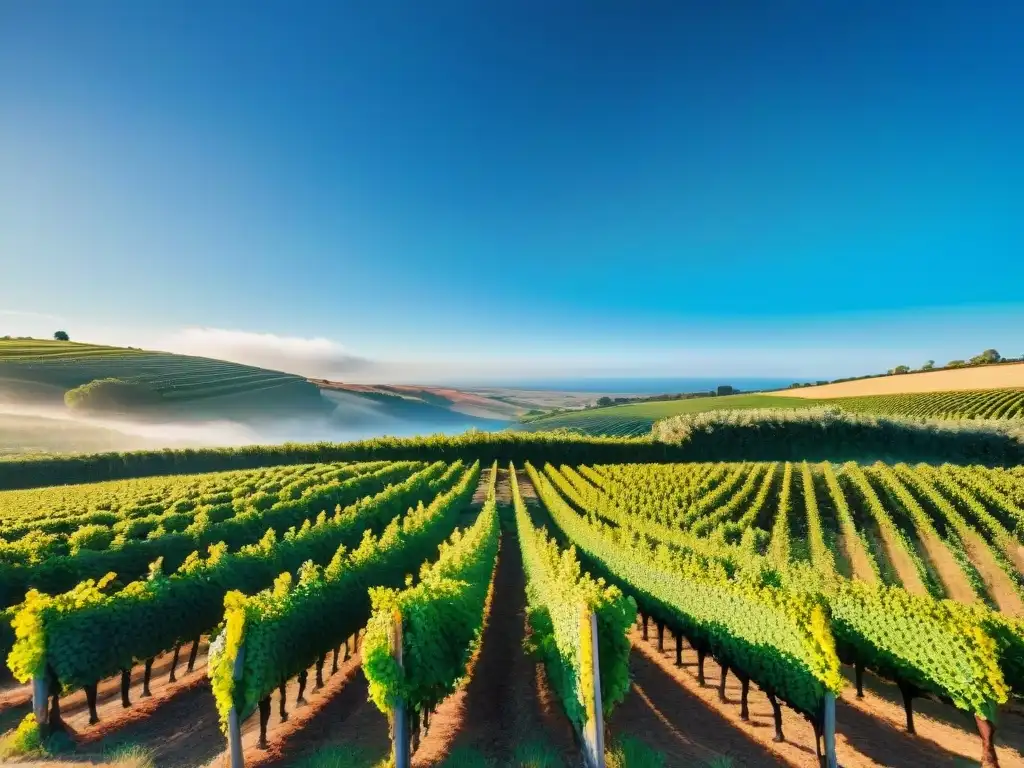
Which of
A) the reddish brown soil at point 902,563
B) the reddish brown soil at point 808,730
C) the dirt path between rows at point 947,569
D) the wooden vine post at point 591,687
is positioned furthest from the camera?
the reddish brown soil at point 902,563

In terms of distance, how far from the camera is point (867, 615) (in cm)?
758

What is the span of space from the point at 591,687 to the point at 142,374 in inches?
3171

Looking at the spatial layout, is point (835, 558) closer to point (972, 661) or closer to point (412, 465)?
point (972, 661)

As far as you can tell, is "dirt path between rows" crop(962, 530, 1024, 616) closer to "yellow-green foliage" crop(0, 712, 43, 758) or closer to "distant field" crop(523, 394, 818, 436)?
"yellow-green foliage" crop(0, 712, 43, 758)

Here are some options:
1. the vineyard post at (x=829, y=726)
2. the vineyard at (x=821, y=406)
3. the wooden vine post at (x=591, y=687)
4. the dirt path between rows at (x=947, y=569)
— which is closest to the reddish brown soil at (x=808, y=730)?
the vineyard post at (x=829, y=726)

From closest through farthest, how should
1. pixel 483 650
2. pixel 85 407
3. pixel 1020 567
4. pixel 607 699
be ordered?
pixel 607 699 → pixel 483 650 → pixel 1020 567 → pixel 85 407

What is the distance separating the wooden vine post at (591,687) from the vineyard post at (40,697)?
8.25 m

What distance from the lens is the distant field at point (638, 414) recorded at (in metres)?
→ 62.3

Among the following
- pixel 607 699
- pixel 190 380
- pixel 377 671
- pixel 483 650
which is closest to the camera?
pixel 377 671

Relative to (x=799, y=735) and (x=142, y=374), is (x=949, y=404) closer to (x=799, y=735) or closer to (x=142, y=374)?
(x=799, y=735)

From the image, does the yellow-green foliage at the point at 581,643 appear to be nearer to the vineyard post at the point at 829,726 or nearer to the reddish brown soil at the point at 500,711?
the reddish brown soil at the point at 500,711

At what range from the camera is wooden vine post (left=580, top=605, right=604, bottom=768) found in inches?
225

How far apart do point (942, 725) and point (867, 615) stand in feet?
8.71

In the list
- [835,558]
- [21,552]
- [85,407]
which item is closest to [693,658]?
[835,558]
